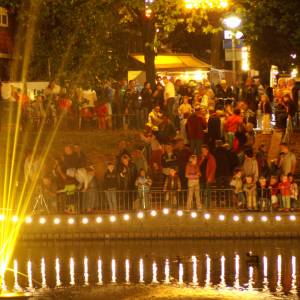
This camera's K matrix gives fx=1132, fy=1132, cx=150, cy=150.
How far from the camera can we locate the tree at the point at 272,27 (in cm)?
3456

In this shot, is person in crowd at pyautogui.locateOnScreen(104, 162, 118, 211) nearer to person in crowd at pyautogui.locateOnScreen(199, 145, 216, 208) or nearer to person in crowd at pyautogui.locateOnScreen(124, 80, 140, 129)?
person in crowd at pyautogui.locateOnScreen(199, 145, 216, 208)

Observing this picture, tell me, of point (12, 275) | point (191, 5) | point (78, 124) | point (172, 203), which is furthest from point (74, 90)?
point (12, 275)

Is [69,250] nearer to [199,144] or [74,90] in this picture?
[199,144]

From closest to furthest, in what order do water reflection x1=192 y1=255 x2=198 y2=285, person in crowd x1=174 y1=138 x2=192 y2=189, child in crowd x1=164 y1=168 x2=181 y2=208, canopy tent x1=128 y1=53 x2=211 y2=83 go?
water reflection x1=192 y1=255 x2=198 y2=285 < child in crowd x1=164 y1=168 x2=181 y2=208 < person in crowd x1=174 y1=138 x2=192 y2=189 < canopy tent x1=128 y1=53 x2=211 y2=83

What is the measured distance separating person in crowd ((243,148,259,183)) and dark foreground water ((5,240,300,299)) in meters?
1.88

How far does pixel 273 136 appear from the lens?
3584 cm

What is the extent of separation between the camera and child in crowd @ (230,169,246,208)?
96.6ft

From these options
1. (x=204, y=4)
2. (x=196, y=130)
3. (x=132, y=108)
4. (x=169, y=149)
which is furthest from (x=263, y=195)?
→ (x=204, y=4)

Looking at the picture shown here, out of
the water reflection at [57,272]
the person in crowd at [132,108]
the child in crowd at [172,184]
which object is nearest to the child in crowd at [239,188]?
the child in crowd at [172,184]

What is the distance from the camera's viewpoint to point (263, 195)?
96.8ft

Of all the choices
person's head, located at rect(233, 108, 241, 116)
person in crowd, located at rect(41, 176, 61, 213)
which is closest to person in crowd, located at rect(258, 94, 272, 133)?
person's head, located at rect(233, 108, 241, 116)

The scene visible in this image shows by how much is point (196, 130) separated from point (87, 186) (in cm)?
491

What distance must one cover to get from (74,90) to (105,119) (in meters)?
1.44

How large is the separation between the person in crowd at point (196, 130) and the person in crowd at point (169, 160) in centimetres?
163
